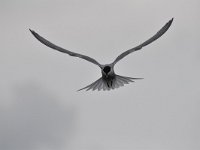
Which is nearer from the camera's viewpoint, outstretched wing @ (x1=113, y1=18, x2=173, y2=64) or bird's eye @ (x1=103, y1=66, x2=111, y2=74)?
bird's eye @ (x1=103, y1=66, x2=111, y2=74)

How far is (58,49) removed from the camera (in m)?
46.9

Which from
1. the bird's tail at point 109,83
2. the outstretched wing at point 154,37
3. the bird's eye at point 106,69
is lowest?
the bird's tail at point 109,83

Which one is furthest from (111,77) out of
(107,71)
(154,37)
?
(154,37)

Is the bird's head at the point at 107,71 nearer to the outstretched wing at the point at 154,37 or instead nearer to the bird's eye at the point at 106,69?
the bird's eye at the point at 106,69

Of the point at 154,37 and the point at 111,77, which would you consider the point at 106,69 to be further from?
the point at 154,37

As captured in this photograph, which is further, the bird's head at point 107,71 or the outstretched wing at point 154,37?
the outstretched wing at point 154,37

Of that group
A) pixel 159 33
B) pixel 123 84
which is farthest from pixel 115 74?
pixel 159 33

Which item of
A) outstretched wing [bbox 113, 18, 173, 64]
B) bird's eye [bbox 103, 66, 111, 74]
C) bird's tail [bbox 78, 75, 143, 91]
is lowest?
bird's tail [bbox 78, 75, 143, 91]

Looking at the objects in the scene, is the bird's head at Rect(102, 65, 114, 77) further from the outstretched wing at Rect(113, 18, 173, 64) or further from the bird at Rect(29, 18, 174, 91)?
the outstretched wing at Rect(113, 18, 173, 64)

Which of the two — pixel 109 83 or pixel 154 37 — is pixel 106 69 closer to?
pixel 109 83

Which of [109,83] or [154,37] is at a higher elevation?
[154,37]

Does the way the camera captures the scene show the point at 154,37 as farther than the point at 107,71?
Yes

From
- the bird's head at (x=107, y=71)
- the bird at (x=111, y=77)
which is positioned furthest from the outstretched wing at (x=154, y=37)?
the bird's head at (x=107, y=71)

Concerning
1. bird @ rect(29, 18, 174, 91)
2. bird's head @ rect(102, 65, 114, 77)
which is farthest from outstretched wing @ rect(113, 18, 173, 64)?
bird's head @ rect(102, 65, 114, 77)
